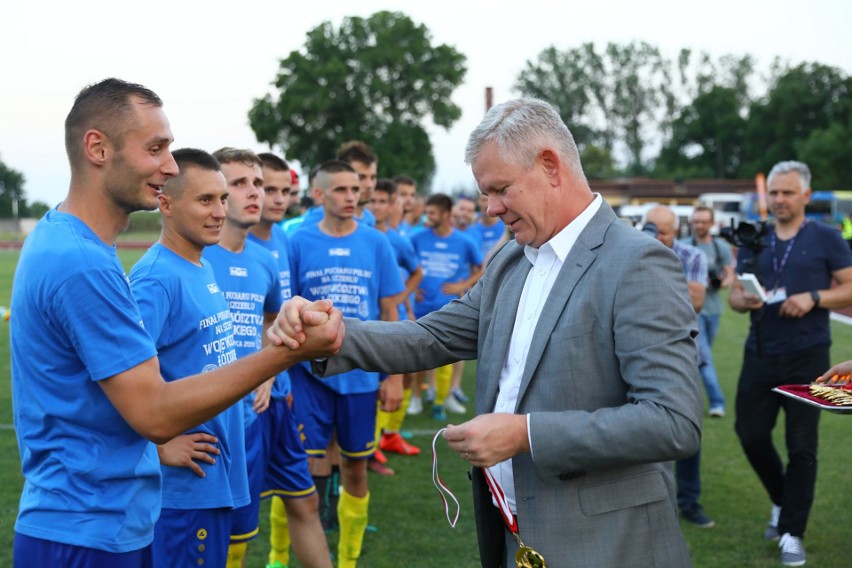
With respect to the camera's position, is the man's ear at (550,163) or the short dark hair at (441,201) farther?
the short dark hair at (441,201)

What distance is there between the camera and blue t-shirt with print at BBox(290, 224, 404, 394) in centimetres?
602

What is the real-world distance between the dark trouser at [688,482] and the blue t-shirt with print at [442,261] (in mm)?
4228

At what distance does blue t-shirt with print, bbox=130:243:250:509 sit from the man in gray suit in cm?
93

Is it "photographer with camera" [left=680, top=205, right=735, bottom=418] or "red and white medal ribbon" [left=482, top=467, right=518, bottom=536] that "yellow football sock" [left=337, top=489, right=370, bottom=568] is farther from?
"photographer with camera" [left=680, top=205, right=735, bottom=418]

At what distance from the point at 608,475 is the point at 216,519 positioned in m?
1.82

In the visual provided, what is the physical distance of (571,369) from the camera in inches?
97.7

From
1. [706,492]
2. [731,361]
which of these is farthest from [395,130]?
[706,492]

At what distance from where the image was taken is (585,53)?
99.1 m

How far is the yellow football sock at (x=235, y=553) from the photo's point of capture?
4379 millimetres

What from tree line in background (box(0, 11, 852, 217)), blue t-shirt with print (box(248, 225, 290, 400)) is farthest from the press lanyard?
tree line in background (box(0, 11, 852, 217))

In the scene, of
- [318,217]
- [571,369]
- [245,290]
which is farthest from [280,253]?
[571,369]

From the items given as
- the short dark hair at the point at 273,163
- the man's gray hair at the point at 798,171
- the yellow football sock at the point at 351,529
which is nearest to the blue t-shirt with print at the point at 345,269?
the short dark hair at the point at 273,163

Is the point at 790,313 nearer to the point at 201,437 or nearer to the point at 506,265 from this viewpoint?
the point at 506,265

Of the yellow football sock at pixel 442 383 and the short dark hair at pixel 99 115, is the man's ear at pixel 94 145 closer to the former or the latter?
the short dark hair at pixel 99 115
